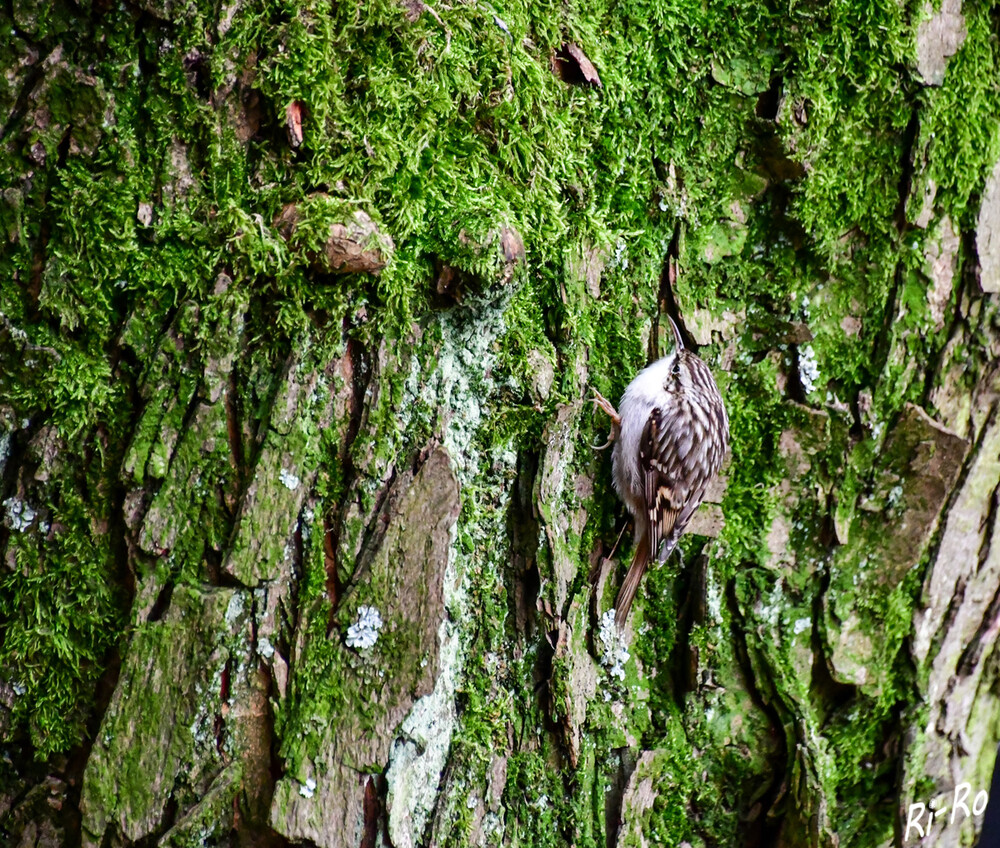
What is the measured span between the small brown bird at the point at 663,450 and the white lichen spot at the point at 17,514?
1103mm

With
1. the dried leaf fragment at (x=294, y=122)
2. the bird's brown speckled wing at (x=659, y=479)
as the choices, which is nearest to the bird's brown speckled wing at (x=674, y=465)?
the bird's brown speckled wing at (x=659, y=479)

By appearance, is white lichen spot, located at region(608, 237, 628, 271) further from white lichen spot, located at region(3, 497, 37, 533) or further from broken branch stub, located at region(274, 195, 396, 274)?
white lichen spot, located at region(3, 497, 37, 533)

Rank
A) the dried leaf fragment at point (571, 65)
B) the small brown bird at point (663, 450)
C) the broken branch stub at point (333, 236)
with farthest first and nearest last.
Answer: the small brown bird at point (663, 450) → the dried leaf fragment at point (571, 65) → the broken branch stub at point (333, 236)

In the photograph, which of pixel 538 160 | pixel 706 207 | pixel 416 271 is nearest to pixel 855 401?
pixel 706 207

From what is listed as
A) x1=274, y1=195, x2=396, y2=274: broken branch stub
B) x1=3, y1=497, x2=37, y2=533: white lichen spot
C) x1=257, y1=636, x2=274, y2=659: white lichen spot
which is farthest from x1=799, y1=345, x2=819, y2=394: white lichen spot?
x1=3, y1=497, x2=37, y2=533: white lichen spot

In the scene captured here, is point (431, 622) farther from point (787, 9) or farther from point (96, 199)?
point (787, 9)

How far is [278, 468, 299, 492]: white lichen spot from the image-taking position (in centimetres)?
146

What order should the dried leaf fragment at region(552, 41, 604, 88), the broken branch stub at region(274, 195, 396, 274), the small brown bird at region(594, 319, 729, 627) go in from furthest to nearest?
the small brown bird at region(594, 319, 729, 627)
the dried leaf fragment at region(552, 41, 604, 88)
the broken branch stub at region(274, 195, 396, 274)

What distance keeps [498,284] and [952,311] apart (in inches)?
49.4

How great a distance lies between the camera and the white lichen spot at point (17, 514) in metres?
1.46

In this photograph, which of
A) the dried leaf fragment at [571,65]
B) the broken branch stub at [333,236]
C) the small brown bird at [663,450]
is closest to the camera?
the broken branch stub at [333,236]

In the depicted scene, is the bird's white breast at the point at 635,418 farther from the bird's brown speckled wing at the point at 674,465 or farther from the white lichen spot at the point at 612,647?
the white lichen spot at the point at 612,647

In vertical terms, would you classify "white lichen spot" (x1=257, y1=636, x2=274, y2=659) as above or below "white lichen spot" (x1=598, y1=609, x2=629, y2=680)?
below

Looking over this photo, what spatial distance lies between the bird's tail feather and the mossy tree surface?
0.09 ft
